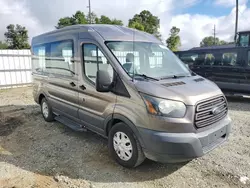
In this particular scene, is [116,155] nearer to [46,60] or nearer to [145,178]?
[145,178]

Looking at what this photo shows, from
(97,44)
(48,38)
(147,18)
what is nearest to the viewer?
(97,44)

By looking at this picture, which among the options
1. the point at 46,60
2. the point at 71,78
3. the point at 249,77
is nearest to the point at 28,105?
the point at 46,60

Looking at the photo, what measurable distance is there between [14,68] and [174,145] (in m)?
11.0

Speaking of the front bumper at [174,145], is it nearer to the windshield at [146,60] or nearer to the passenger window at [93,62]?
the windshield at [146,60]

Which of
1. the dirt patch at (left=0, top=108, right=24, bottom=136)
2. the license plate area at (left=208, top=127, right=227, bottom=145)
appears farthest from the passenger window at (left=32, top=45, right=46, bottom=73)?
the license plate area at (left=208, top=127, right=227, bottom=145)

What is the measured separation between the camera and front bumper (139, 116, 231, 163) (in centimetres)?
272

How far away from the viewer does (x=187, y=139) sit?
2.72m

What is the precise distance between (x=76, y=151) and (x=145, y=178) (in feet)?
4.81

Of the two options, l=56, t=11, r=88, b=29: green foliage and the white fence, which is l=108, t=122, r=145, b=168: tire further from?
l=56, t=11, r=88, b=29: green foliage

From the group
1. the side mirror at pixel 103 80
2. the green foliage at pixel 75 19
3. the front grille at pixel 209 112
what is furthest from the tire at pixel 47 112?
the green foliage at pixel 75 19

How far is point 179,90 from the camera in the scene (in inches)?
114

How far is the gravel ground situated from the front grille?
2.54 ft

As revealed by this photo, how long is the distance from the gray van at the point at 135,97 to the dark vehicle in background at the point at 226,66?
4.11 meters

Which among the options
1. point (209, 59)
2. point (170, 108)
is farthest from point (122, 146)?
point (209, 59)
